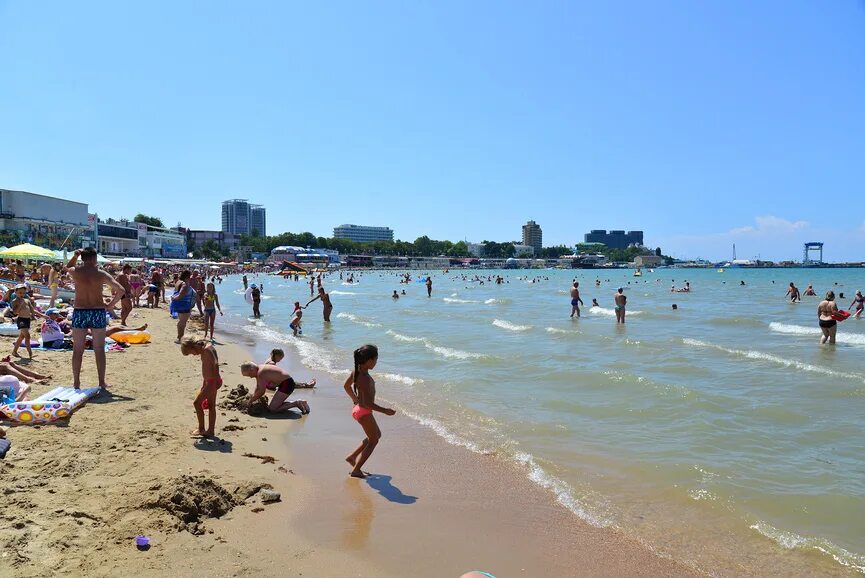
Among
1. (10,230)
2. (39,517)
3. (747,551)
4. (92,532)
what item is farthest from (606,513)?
(10,230)

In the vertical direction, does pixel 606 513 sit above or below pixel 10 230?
below

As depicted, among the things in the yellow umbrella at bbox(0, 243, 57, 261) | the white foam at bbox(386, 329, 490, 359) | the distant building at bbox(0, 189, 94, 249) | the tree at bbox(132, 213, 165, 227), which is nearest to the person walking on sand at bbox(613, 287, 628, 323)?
the white foam at bbox(386, 329, 490, 359)

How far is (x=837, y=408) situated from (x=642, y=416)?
10.2 ft

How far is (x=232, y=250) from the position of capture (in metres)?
158

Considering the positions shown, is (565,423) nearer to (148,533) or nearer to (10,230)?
(148,533)

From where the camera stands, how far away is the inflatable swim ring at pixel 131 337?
11.7 meters

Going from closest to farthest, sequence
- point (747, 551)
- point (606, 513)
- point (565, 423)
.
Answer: point (747, 551), point (606, 513), point (565, 423)

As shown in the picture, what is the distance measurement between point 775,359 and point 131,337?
14367 millimetres

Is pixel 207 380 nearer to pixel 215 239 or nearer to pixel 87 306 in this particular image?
pixel 87 306

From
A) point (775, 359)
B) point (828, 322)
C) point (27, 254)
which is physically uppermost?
point (27, 254)

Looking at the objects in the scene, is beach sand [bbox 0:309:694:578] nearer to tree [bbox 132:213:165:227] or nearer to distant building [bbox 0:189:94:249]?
distant building [bbox 0:189:94:249]

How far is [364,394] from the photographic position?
511 centimetres

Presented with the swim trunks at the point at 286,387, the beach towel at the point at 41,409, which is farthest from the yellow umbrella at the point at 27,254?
the beach towel at the point at 41,409

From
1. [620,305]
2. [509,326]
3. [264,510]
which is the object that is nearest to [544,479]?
[264,510]
